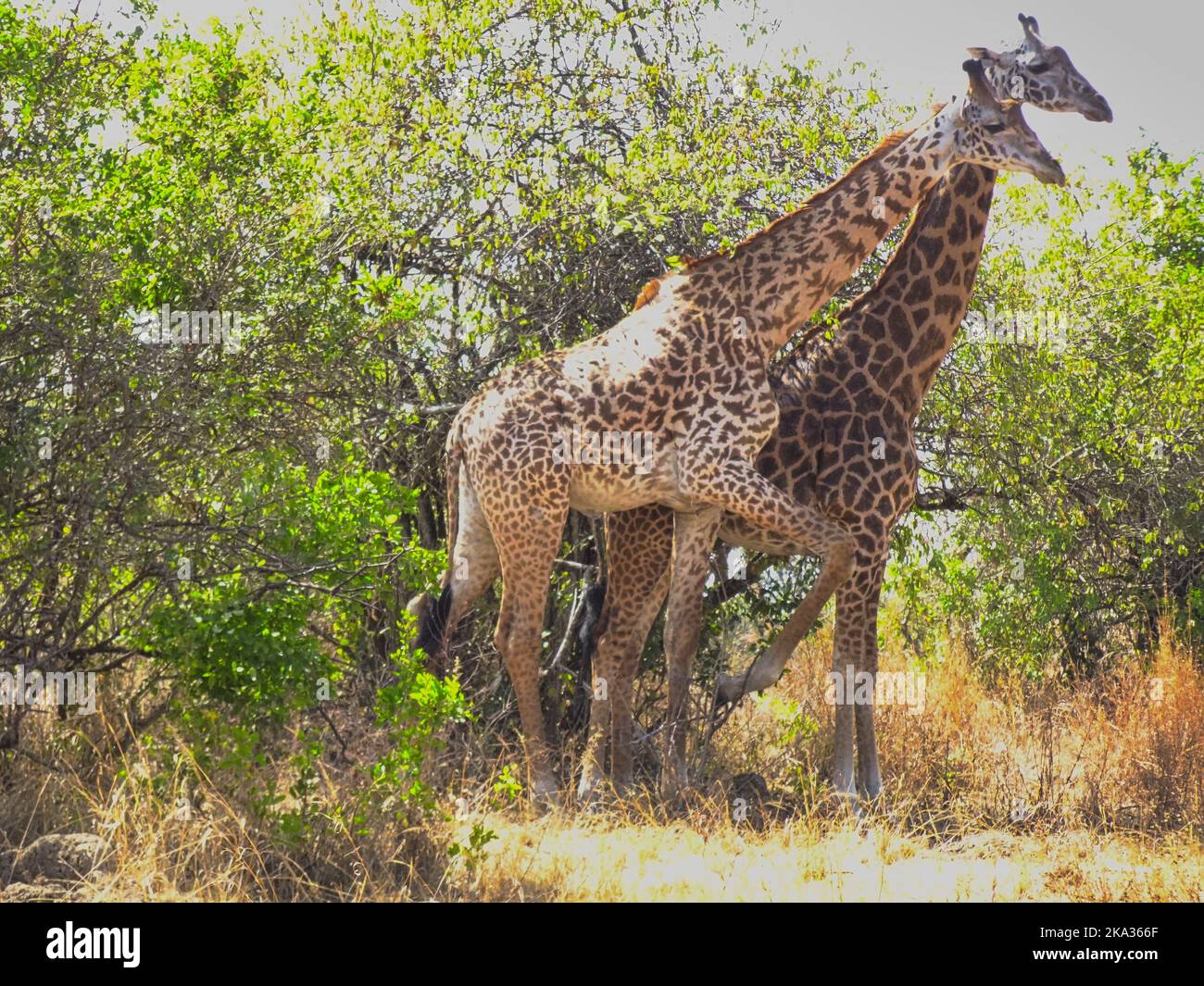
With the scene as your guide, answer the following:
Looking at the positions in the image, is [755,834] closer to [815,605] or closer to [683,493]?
[815,605]

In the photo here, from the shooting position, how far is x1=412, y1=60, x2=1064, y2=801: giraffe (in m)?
7.91

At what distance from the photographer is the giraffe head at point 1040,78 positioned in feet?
26.8

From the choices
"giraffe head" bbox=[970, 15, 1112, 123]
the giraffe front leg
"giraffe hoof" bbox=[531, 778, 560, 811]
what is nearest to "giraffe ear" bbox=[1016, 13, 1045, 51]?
"giraffe head" bbox=[970, 15, 1112, 123]

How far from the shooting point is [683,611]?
8.17 metres

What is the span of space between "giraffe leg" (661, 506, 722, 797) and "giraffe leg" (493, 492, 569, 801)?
2.22 ft

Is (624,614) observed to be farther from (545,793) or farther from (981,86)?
(981,86)

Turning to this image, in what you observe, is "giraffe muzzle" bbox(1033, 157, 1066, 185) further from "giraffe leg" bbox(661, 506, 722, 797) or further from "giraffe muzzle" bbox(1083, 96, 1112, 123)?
"giraffe leg" bbox(661, 506, 722, 797)

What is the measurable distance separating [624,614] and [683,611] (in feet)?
1.62

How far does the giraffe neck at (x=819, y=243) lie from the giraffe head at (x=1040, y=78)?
418mm

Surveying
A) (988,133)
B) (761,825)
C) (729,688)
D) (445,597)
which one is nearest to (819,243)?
(988,133)

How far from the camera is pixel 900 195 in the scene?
8.34m

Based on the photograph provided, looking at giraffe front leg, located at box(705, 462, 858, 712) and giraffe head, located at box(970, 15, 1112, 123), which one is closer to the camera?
giraffe front leg, located at box(705, 462, 858, 712)

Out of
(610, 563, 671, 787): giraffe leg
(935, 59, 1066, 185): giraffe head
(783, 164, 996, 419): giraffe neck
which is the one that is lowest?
(610, 563, 671, 787): giraffe leg

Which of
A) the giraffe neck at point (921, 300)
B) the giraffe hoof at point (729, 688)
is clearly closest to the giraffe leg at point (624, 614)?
the giraffe hoof at point (729, 688)
